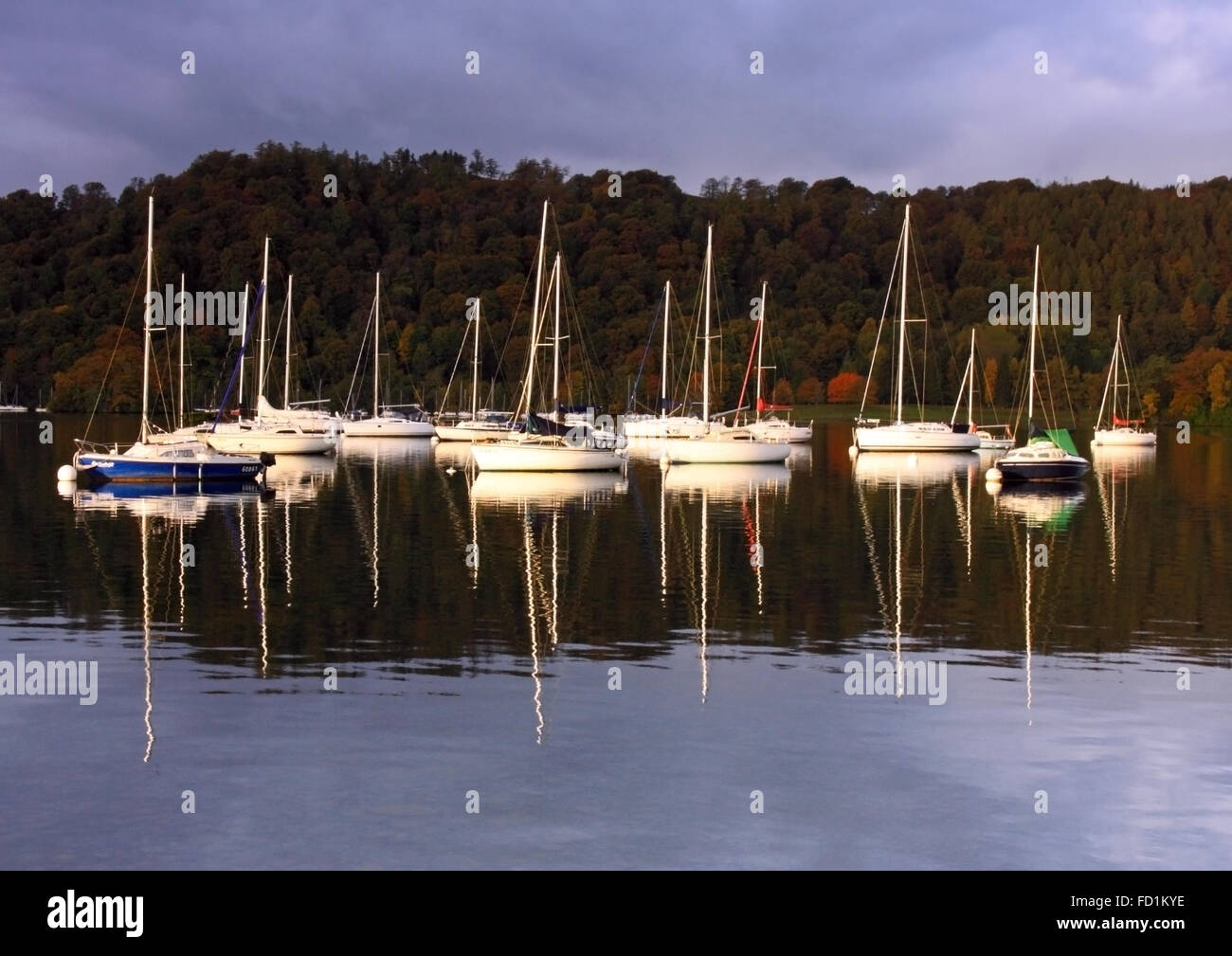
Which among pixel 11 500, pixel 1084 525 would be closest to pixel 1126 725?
pixel 1084 525

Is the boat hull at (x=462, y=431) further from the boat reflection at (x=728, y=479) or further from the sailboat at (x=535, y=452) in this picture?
the sailboat at (x=535, y=452)

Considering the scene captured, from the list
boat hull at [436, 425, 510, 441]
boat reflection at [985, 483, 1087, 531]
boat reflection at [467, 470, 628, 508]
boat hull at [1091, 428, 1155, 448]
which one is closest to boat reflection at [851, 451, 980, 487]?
boat reflection at [985, 483, 1087, 531]

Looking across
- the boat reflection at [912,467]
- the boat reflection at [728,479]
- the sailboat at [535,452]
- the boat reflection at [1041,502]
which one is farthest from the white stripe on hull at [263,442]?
the boat reflection at [1041,502]

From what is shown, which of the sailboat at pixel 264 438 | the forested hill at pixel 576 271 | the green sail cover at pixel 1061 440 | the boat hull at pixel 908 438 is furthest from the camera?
the forested hill at pixel 576 271

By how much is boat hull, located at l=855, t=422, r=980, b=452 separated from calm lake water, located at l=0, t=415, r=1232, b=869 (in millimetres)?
40310

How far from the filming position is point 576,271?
169125mm

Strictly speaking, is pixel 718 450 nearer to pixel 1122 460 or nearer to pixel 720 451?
pixel 720 451

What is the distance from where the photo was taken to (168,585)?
25.1 metres

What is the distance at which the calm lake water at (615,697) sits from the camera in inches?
467

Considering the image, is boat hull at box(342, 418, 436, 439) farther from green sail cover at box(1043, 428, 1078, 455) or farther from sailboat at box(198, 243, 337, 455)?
green sail cover at box(1043, 428, 1078, 455)

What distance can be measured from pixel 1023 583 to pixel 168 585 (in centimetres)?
1402

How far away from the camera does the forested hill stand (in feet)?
502

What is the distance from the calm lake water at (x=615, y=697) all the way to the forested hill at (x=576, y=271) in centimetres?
11106
